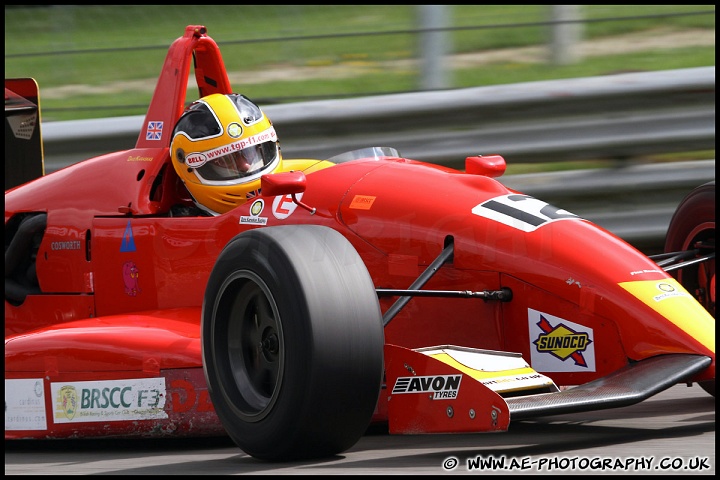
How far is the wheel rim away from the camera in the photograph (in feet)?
14.7

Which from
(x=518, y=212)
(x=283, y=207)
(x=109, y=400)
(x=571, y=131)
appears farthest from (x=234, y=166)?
(x=571, y=131)

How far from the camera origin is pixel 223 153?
590 cm

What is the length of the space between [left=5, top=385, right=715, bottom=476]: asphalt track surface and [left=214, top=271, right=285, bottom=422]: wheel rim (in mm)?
239

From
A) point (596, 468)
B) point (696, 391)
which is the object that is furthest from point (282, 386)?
point (696, 391)

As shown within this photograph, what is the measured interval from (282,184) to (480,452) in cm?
133

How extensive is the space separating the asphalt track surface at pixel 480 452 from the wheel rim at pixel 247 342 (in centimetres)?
24

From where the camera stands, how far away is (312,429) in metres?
4.13

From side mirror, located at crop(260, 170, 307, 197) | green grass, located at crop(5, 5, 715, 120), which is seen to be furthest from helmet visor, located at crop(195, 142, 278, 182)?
green grass, located at crop(5, 5, 715, 120)

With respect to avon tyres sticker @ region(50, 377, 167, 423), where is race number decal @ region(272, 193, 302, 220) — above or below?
above

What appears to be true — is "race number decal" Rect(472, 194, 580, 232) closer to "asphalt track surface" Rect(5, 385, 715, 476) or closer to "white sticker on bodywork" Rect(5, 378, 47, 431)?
"asphalt track surface" Rect(5, 385, 715, 476)

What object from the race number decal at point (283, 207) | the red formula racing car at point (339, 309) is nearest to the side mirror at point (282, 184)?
the red formula racing car at point (339, 309)

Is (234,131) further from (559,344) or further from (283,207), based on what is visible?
(559,344)

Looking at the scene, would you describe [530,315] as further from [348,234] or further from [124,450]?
[124,450]

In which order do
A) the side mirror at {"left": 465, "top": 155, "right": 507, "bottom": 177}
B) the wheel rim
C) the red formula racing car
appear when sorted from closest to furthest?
the red formula racing car < the wheel rim < the side mirror at {"left": 465, "top": 155, "right": 507, "bottom": 177}
